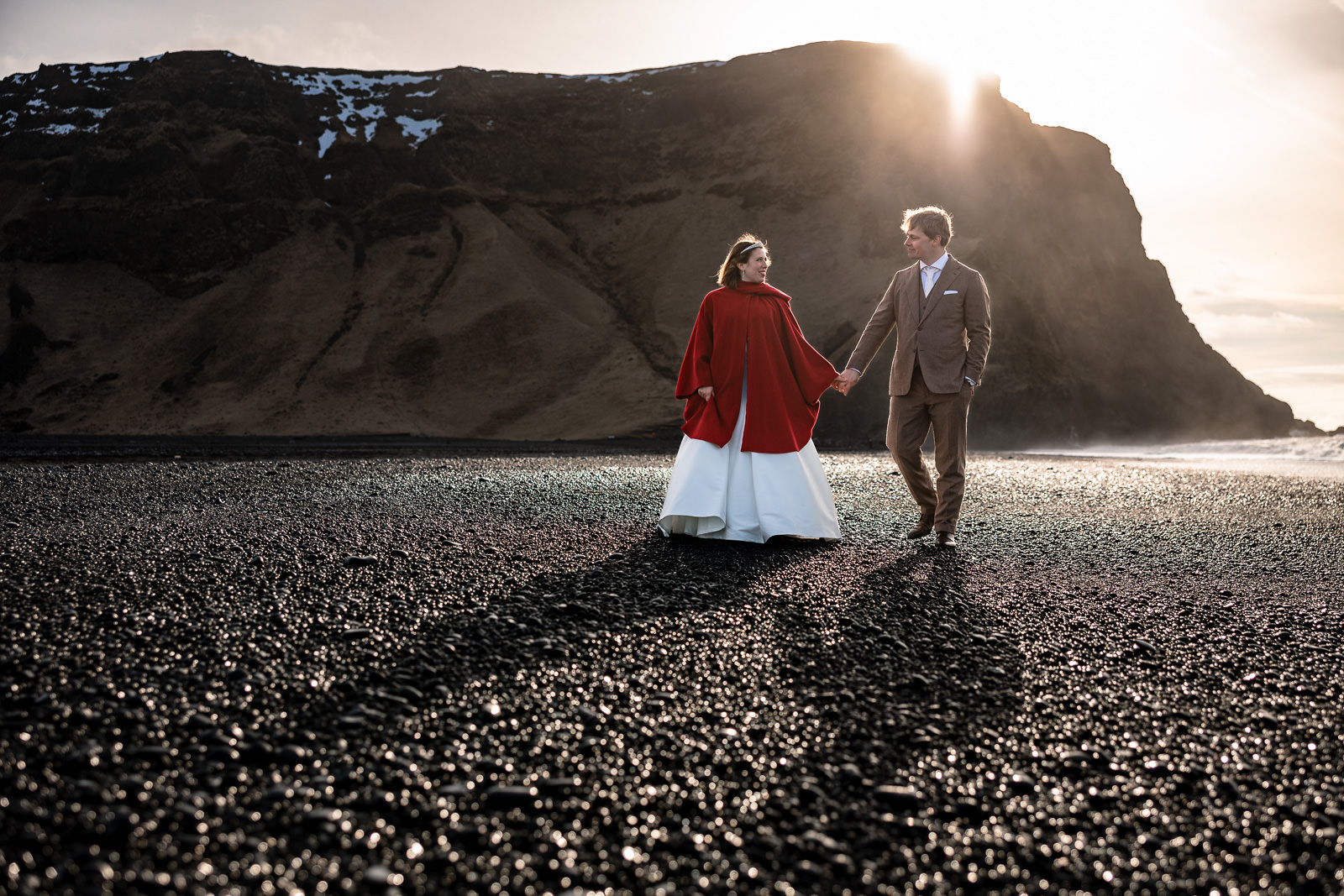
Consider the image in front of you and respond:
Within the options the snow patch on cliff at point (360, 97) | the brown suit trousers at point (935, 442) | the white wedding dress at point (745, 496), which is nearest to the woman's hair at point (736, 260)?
the white wedding dress at point (745, 496)

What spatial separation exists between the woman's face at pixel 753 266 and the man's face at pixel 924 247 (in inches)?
37.8

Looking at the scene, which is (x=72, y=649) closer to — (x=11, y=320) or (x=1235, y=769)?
(x=1235, y=769)

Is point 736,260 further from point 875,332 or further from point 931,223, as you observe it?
point 931,223

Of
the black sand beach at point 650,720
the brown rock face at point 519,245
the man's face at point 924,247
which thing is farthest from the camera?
the brown rock face at point 519,245

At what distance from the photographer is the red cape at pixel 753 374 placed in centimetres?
558

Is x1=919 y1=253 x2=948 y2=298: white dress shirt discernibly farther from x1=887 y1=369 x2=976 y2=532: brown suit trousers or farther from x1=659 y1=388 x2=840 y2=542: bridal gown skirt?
x1=659 y1=388 x2=840 y2=542: bridal gown skirt

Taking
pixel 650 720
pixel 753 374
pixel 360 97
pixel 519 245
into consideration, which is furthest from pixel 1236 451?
pixel 360 97

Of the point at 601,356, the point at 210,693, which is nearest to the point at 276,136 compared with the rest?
the point at 601,356

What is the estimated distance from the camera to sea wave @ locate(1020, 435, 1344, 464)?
21.8m

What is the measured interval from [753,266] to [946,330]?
135cm

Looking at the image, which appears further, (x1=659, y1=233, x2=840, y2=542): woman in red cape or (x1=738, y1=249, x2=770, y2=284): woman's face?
(x1=738, y1=249, x2=770, y2=284): woman's face

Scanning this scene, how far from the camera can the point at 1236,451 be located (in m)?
29.4

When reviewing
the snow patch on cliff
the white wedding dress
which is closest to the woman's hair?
the white wedding dress

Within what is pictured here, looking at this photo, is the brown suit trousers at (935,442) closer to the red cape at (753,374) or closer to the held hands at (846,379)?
the held hands at (846,379)
